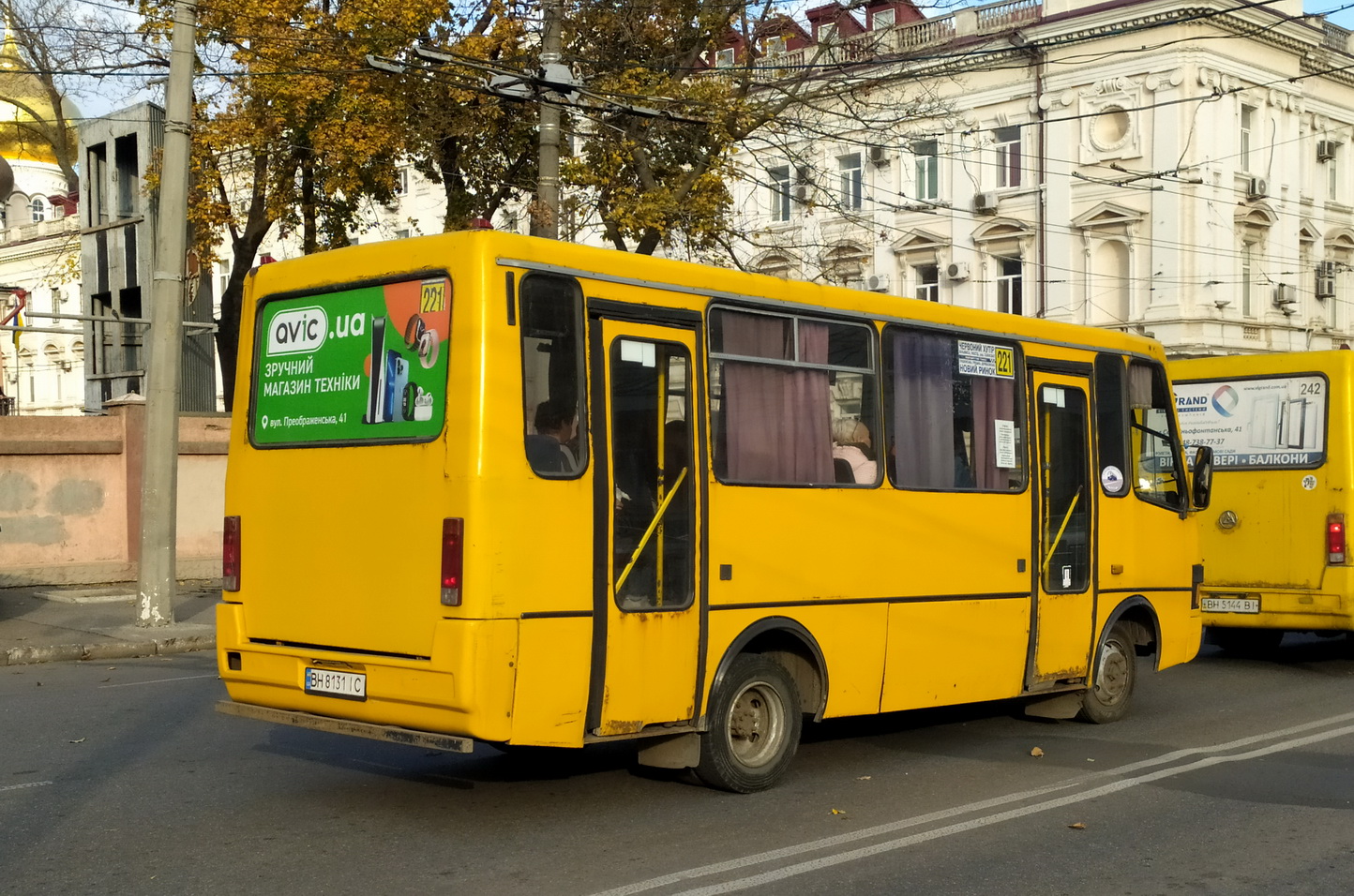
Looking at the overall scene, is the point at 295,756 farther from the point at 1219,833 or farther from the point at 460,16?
the point at 460,16

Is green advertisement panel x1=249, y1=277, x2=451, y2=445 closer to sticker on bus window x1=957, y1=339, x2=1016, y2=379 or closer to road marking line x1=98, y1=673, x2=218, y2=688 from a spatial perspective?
sticker on bus window x1=957, y1=339, x2=1016, y2=379

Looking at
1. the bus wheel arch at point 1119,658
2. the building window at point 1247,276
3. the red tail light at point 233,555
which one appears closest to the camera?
the red tail light at point 233,555

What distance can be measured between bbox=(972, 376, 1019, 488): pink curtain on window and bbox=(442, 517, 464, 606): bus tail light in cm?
402

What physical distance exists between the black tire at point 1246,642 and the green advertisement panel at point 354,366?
34.5 ft

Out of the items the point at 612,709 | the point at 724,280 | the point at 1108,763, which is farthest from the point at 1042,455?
the point at 612,709

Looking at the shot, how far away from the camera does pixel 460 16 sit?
25000 millimetres

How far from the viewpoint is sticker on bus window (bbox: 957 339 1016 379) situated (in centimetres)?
998

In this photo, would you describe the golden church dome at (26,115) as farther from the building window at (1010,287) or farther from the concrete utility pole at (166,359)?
the building window at (1010,287)

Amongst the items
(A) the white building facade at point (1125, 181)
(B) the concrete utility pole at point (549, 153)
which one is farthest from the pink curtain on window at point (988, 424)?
(A) the white building facade at point (1125, 181)

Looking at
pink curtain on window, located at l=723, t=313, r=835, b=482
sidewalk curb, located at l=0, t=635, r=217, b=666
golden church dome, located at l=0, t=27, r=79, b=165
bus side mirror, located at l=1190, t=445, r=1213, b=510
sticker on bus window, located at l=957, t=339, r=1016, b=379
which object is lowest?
sidewalk curb, located at l=0, t=635, r=217, b=666

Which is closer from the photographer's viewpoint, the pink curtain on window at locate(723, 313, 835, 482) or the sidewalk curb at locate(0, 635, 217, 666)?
the pink curtain on window at locate(723, 313, 835, 482)

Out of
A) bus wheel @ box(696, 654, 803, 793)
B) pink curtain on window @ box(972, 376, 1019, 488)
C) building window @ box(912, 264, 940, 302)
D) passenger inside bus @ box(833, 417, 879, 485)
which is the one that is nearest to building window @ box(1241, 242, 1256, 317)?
building window @ box(912, 264, 940, 302)

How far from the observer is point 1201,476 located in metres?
11.7

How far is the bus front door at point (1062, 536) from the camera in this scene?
10492 mm
